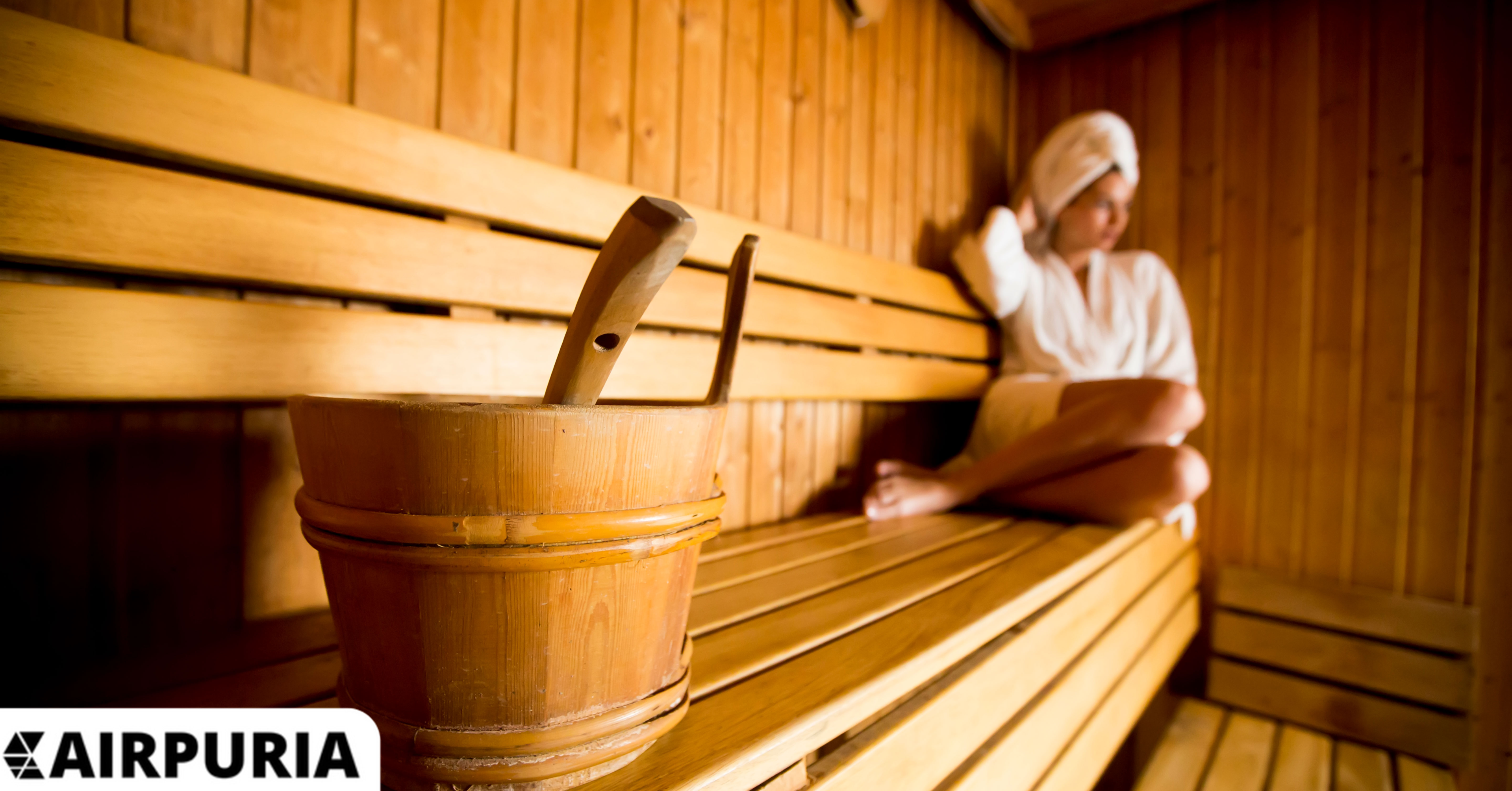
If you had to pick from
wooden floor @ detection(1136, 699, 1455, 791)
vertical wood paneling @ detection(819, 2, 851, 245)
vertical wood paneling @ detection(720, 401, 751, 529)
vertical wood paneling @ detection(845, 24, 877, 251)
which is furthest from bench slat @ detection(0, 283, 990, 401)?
wooden floor @ detection(1136, 699, 1455, 791)

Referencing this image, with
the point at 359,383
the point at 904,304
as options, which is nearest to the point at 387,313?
the point at 359,383

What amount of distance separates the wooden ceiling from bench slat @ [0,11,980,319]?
213 centimetres

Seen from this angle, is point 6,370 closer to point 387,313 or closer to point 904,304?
point 387,313

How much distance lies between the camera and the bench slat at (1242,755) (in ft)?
6.02

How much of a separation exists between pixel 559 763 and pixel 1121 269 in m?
2.52

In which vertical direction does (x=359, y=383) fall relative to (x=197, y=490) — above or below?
above

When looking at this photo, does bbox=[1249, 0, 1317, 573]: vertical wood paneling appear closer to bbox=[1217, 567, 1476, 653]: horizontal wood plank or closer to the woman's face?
bbox=[1217, 567, 1476, 653]: horizontal wood plank

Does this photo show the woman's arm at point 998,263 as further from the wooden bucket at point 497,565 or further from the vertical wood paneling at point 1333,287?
the wooden bucket at point 497,565

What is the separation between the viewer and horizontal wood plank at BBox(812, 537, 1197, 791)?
2.57 ft

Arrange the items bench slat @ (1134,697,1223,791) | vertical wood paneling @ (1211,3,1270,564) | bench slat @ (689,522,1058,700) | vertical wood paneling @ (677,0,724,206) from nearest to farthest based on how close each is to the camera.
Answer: bench slat @ (689,522,1058,700)
vertical wood paneling @ (677,0,724,206)
bench slat @ (1134,697,1223,791)
vertical wood paneling @ (1211,3,1270,564)

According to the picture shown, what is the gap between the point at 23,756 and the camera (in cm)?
57

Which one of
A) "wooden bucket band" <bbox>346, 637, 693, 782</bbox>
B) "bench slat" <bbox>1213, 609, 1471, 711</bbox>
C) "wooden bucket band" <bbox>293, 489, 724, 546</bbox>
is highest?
"wooden bucket band" <bbox>293, 489, 724, 546</bbox>

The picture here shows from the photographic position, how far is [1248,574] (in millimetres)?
2393

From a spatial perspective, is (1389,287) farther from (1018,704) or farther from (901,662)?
(901,662)
